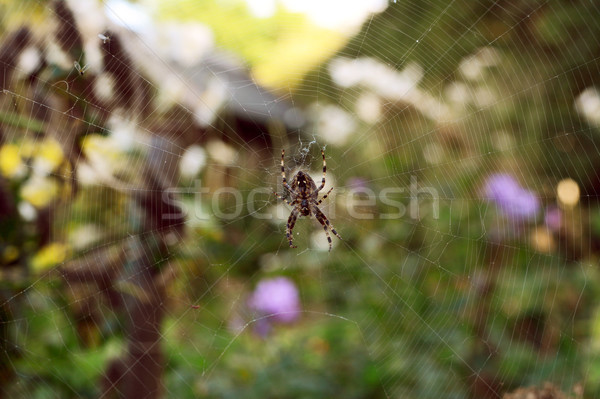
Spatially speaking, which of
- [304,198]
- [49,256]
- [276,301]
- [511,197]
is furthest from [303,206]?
[49,256]

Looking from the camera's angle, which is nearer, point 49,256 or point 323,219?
point 49,256

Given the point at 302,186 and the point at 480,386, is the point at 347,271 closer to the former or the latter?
the point at 302,186

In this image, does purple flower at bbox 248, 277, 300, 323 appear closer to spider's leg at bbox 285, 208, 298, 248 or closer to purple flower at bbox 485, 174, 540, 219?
spider's leg at bbox 285, 208, 298, 248

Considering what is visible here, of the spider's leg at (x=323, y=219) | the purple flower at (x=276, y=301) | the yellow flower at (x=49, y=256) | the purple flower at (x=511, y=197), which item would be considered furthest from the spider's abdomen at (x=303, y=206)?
the yellow flower at (x=49, y=256)

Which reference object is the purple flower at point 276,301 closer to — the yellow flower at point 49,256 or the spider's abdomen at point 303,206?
the spider's abdomen at point 303,206

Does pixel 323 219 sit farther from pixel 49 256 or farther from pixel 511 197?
pixel 49 256

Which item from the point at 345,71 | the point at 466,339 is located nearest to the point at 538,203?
the point at 466,339
